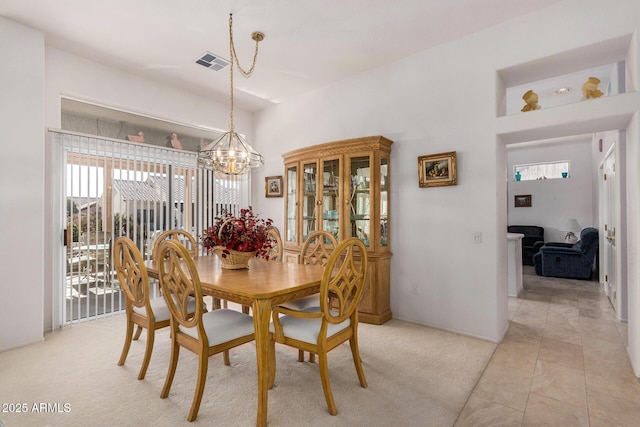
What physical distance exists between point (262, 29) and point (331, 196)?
188 centimetres

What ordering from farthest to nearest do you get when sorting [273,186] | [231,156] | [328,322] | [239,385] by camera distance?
[273,186]
[231,156]
[239,385]
[328,322]

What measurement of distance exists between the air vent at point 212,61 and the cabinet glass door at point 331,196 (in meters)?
1.63

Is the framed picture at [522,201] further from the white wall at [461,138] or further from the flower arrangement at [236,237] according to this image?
the flower arrangement at [236,237]

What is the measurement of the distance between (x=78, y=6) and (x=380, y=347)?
389cm

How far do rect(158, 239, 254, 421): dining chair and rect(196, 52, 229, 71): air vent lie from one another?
2.41m

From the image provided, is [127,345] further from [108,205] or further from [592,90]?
[592,90]

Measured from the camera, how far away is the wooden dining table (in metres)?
1.84

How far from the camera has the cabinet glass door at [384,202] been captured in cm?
362

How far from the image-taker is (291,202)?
4363mm

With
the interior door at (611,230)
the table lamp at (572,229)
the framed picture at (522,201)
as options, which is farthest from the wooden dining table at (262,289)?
the framed picture at (522,201)

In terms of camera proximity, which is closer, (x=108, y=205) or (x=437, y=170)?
(x=437, y=170)

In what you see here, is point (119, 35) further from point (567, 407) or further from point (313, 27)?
point (567, 407)

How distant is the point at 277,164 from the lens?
501cm

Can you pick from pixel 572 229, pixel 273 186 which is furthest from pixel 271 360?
pixel 572 229
